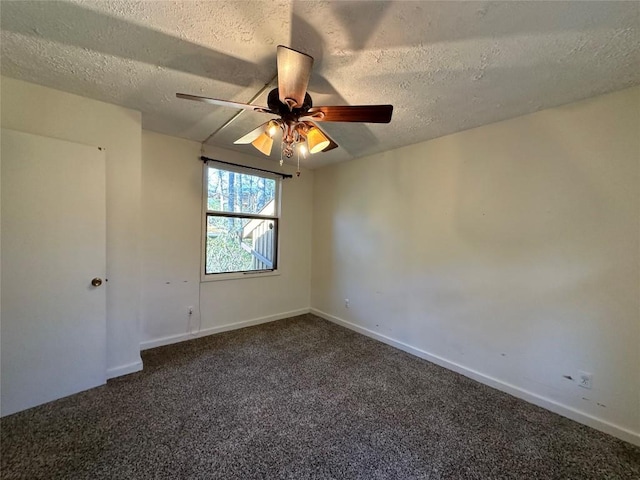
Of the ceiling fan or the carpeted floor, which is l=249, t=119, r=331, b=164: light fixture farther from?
the carpeted floor

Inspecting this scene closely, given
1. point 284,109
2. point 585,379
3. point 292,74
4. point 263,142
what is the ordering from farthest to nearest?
point 263,142
point 585,379
point 284,109
point 292,74

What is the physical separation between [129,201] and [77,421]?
5.48ft

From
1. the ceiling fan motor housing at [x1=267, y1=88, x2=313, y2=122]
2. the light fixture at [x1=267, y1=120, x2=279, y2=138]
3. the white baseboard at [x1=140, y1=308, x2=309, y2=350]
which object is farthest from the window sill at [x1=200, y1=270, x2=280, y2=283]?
the ceiling fan motor housing at [x1=267, y1=88, x2=313, y2=122]

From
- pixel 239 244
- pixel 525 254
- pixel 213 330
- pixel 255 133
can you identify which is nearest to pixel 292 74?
pixel 255 133

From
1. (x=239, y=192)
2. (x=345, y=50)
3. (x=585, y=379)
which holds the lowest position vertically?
(x=585, y=379)

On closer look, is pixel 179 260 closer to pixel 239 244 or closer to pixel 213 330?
pixel 239 244

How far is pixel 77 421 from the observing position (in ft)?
5.76

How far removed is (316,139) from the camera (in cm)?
190

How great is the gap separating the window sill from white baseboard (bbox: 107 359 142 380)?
1.07 m

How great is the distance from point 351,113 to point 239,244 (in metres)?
2.59

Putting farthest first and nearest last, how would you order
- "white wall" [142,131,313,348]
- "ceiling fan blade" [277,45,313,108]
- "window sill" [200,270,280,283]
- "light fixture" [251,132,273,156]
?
"window sill" [200,270,280,283]
"white wall" [142,131,313,348]
"light fixture" [251,132,273,156]
"ceiling fan blade" [277,45,313,108]

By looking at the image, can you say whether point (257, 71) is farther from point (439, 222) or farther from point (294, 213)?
point (294, 213)

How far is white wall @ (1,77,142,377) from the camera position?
2035mm

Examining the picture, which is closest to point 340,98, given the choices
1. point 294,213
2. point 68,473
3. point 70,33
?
point 70,33
